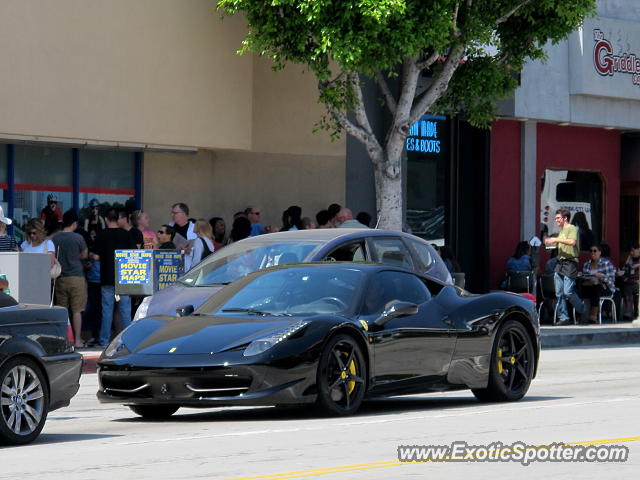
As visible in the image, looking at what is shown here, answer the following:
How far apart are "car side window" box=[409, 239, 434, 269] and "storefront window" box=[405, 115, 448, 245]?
41.8 feet

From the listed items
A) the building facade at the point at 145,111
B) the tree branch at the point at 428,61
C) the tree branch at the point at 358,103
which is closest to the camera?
the building facade at the point at 145,111

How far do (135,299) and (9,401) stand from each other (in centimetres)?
1220

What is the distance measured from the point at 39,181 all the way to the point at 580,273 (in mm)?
12369

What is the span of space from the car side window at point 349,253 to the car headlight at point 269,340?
13.1ft

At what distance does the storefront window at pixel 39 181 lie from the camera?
2269cm

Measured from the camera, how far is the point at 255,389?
1108 centimetres

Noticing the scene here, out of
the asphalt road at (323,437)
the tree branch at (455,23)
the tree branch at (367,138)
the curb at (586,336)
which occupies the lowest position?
the curb at (586,336)

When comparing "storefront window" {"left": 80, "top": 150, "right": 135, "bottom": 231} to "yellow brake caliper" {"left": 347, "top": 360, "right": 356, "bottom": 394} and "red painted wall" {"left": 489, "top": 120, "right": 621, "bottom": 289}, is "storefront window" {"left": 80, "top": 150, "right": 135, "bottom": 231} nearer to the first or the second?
"red painted wall" {"left": 489, "top": 120, "right": 621, "bottom": 289}

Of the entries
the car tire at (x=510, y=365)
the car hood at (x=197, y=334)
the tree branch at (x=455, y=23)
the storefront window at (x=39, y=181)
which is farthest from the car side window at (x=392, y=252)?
the storefront window at (x=39, y=181)

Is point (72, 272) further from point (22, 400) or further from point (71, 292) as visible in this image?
point (22, 400)

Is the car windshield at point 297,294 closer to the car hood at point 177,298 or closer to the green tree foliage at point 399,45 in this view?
the car hood at point 177,298

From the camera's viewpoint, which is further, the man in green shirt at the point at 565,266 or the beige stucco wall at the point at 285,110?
the man in green shirt at the point at 565,266

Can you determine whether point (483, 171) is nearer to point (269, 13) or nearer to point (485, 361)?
point (269, 13)

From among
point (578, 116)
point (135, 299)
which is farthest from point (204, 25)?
point (578, 116)
